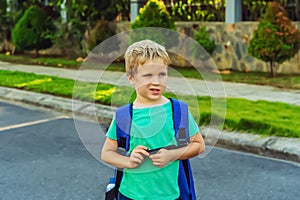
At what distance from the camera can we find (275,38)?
11.1 m

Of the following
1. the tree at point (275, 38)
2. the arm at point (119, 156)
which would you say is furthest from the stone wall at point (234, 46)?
the arm at point (119, 156)

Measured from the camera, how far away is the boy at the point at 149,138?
236 cm

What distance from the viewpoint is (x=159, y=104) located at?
8.05ft

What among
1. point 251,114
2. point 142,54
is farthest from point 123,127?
point 251,114

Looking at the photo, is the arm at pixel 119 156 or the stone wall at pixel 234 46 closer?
the arm at pixel 119 156

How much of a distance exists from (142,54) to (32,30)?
15236mm

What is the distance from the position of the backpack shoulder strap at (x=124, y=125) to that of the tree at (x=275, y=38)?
9015mm

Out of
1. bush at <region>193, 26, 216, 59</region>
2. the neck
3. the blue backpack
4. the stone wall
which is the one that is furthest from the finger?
bush at <region>193, 26, 216, 59</region>

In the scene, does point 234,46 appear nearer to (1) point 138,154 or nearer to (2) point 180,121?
(2) point 180,121

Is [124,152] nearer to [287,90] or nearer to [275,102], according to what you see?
[275,102]

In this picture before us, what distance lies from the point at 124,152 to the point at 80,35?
14.2 meters

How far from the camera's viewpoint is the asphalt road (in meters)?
4.60

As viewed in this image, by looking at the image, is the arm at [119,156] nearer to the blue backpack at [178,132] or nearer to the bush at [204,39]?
the blue backpack at [178,132]

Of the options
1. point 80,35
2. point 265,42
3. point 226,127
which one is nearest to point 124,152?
point 226,127
